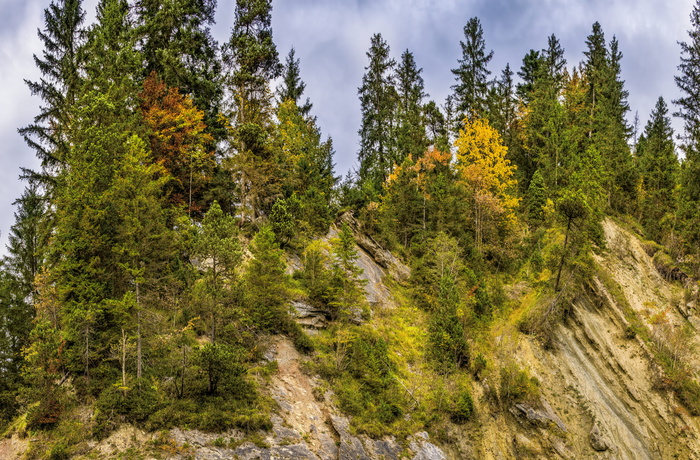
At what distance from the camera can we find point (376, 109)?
51.8 metres

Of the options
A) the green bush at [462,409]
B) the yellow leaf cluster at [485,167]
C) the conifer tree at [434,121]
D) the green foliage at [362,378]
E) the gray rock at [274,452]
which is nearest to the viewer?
the gray rock at [274,452]

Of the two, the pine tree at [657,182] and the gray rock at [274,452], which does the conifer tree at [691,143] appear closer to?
the pine tree at [657,182]

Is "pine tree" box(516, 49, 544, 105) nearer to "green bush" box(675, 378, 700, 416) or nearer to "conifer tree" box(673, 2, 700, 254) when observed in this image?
"conifer tree" box(673, 2, 700, 254)

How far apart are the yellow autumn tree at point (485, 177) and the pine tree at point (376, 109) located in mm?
9956

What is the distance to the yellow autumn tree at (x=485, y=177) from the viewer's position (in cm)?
3544

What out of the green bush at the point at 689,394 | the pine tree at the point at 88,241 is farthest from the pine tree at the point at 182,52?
the green bush at the point at 689,394

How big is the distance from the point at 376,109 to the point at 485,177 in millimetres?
19569

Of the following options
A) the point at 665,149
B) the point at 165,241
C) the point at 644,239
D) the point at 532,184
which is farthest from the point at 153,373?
the point at 665,149

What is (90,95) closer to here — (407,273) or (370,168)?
(407,273)

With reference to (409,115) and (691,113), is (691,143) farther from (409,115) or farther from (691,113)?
(409,115)

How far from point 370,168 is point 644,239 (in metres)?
24.2

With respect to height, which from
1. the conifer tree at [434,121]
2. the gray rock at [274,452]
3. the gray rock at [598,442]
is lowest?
the gray rock at [598,442]

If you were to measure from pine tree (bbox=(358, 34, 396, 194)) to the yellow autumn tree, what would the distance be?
32.7 ft

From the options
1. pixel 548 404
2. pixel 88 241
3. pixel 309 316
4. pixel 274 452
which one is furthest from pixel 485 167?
pixel 88 241
